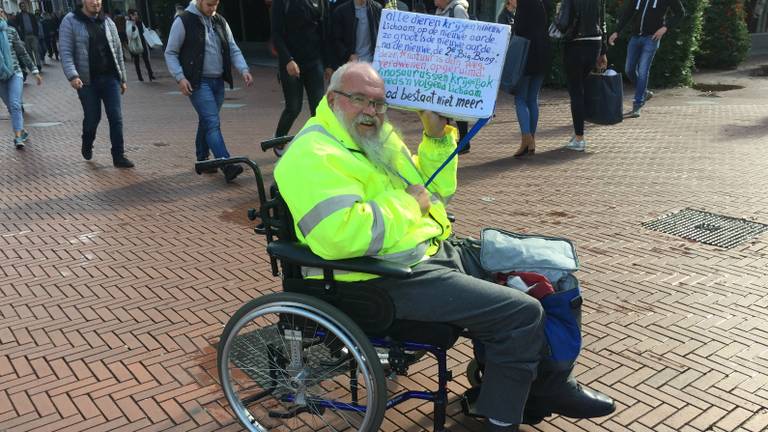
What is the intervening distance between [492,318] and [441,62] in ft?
3.63

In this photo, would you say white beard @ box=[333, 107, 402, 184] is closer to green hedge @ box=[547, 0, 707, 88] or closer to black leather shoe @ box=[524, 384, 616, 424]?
black leather shoe @ box=[524, 384, 616, 424]

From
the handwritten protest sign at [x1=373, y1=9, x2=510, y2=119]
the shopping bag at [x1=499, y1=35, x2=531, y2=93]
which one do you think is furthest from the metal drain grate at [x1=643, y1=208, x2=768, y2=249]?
the handwritten protest sign at [x1=373, y1=9, x2=510, y2=119]

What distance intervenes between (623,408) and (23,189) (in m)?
5.85

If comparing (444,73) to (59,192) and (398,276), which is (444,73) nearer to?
(398,276)

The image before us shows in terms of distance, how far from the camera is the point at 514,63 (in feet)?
19.8

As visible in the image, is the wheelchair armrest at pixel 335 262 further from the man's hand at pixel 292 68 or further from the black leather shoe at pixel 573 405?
the man's hand at pixel 292 68

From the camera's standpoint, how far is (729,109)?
33.6ft

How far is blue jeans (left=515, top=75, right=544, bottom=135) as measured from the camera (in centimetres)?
708

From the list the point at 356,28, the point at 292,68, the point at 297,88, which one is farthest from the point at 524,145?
the point at 292,68

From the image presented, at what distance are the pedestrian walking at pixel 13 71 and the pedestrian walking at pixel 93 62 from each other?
1.61 m

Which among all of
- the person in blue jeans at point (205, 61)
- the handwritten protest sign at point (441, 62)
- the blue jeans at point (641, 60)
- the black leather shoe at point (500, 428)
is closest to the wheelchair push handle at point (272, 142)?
the handwritten protest sign at point (441, 62)

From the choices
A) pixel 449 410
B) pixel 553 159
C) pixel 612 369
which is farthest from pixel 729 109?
pixel 449 410

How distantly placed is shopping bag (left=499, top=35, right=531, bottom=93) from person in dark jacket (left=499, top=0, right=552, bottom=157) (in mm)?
567

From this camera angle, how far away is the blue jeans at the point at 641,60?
945 cm
